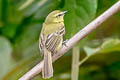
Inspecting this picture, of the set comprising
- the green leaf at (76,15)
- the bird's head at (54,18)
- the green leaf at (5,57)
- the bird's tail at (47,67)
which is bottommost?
the bird's tail at (47,67)

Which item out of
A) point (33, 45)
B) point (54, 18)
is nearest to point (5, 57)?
point (33, 45)

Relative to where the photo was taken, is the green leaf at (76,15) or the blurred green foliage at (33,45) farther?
the blurred green foliage at (33,45)

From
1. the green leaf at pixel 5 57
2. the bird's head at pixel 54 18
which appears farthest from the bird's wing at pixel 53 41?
the green leaf at pixel 5 57

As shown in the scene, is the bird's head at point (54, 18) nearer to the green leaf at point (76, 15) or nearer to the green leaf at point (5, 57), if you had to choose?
the green leaf at point (76, 15)

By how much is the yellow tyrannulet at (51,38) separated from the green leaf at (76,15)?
0.19 ft

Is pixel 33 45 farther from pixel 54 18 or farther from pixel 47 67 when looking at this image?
pixel 47 67

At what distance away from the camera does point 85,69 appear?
2920 millimetres

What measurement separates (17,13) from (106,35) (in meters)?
0.71

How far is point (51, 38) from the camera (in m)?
2.05

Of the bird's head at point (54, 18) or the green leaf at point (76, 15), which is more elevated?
the bird's head at point (54, 18)

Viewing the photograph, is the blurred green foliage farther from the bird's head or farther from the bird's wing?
the bird's wing

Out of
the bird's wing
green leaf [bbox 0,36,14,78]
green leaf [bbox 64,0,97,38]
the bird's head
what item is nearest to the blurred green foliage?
green leaf [bbox 0,36,14,78]

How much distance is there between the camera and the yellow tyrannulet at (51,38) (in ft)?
5.75

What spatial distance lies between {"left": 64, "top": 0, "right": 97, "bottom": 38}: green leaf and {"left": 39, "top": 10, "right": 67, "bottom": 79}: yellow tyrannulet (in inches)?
2.3
